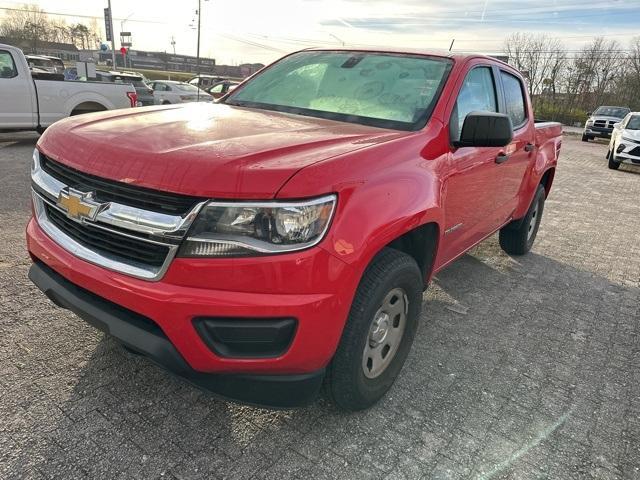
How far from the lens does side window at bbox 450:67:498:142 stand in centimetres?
294

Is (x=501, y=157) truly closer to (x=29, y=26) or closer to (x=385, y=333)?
(x=385, y=333)

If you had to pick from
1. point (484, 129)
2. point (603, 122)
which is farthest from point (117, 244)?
point (603, 122)

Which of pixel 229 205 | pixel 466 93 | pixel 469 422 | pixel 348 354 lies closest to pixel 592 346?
pixel 469 422

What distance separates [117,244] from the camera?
2010 mm

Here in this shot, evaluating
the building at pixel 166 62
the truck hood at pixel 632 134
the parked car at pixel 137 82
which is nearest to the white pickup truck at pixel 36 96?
the parked car at pixel 137 82

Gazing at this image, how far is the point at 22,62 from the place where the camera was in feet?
31.6

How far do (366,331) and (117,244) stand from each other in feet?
3.65

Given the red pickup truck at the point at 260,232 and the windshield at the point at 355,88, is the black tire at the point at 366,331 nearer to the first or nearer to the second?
A: the red pickup truck at the point at 260,232

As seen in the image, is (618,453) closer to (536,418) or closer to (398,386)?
(536,418)

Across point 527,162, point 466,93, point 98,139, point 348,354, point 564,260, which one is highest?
point 466,93

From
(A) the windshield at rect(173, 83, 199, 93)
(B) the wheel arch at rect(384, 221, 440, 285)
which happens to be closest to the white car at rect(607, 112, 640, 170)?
(B) the wheel arch at rect(384, 221, 440, 285)

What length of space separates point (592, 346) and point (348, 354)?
7.37 ft

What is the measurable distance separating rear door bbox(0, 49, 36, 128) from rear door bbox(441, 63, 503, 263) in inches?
364

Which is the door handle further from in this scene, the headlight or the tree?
the tree
